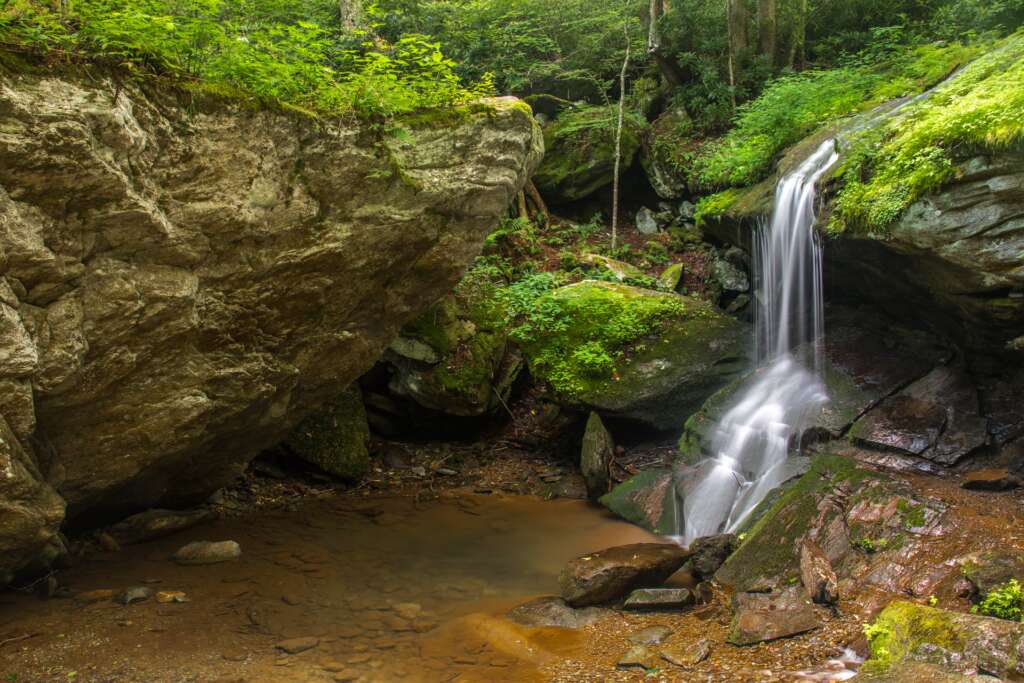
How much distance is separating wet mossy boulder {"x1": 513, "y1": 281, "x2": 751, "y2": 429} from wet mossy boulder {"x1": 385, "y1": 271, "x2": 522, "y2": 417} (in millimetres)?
661

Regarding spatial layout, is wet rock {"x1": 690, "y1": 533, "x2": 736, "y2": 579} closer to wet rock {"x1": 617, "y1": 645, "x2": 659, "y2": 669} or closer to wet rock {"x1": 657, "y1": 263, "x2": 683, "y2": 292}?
wet rock {"x1": 617, "y1": 645, "x2": 659, "y2": 669}

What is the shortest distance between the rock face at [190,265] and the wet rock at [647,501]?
3.53m

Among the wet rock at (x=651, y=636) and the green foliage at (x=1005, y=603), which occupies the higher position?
the green foliage at (x=1005, y=603)

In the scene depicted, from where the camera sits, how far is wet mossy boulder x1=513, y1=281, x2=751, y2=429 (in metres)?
9.77

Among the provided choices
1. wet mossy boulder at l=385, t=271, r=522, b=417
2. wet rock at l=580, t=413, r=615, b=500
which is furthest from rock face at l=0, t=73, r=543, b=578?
wet rock at l=580, t=413, r=615, b=500

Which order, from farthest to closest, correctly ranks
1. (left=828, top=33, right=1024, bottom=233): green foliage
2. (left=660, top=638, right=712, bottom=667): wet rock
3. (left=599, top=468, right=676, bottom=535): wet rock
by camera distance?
(left=599, top=468, right=676, bottom=535): wet rock → (left=828, top=33, right=1024, bottom=233): green foliage → (left=660, top=638, right=712, bottom=667): wet rock

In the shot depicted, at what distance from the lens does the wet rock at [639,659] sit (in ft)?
15.4

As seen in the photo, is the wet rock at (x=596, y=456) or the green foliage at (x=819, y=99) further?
the green foliage at (x=819, y=99)

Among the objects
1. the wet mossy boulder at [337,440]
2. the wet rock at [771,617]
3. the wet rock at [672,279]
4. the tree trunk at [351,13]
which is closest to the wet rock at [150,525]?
the wet mossy boulder at [337,440]

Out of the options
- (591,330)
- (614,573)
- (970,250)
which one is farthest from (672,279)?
(614,573)

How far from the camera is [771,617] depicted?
195 inches

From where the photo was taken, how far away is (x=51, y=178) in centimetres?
474

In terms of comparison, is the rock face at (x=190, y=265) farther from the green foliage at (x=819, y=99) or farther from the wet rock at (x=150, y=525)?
the green foliage at (x=819, y=99)

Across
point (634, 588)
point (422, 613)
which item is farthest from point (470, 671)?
point (634, 588)
